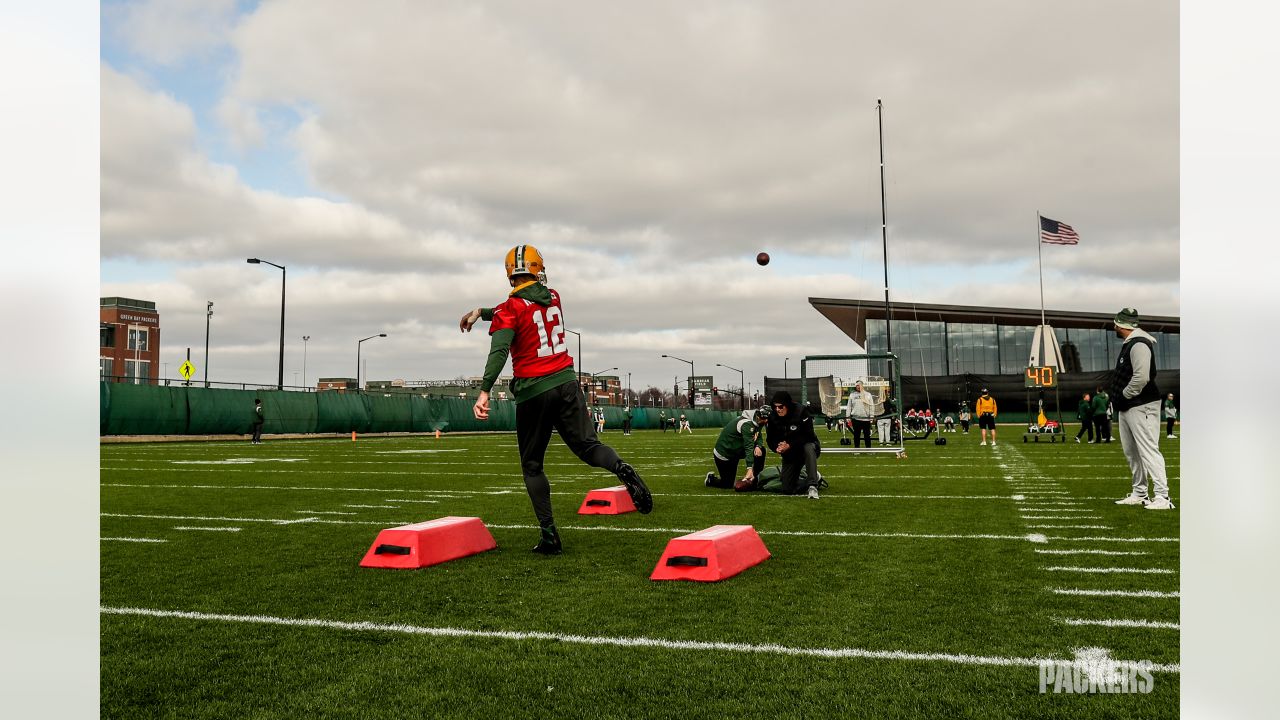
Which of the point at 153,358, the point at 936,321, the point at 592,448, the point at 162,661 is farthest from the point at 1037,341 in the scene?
the point at 153,358

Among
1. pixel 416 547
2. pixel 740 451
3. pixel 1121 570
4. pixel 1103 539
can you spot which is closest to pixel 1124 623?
pixel 1121 570

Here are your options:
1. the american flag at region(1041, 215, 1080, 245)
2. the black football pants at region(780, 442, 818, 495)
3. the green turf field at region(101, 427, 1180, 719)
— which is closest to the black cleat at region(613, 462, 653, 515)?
the green turf field at region(101, 427, 1180, 719)

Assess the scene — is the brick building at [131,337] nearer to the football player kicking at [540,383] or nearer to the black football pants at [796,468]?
the black football pants at [796,468]

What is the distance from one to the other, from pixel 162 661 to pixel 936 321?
245 ft

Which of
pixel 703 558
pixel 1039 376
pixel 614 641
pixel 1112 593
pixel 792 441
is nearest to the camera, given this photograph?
pixel 614 641

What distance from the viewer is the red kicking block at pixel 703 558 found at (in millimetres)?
5477

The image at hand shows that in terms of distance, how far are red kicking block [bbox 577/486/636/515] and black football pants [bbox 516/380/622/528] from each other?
2.67m

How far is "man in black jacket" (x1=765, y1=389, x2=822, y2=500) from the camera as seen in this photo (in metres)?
10.9

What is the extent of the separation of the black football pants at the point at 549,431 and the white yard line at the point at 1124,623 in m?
3.14

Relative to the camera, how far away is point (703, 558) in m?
5.50

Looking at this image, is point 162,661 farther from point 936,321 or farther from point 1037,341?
point 936,321

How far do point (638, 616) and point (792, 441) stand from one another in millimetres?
6615

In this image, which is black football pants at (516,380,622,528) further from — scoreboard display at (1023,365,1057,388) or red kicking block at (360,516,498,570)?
scoreboard display at (1023,365,1057,388)

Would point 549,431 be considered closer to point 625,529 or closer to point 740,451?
point 625,529
